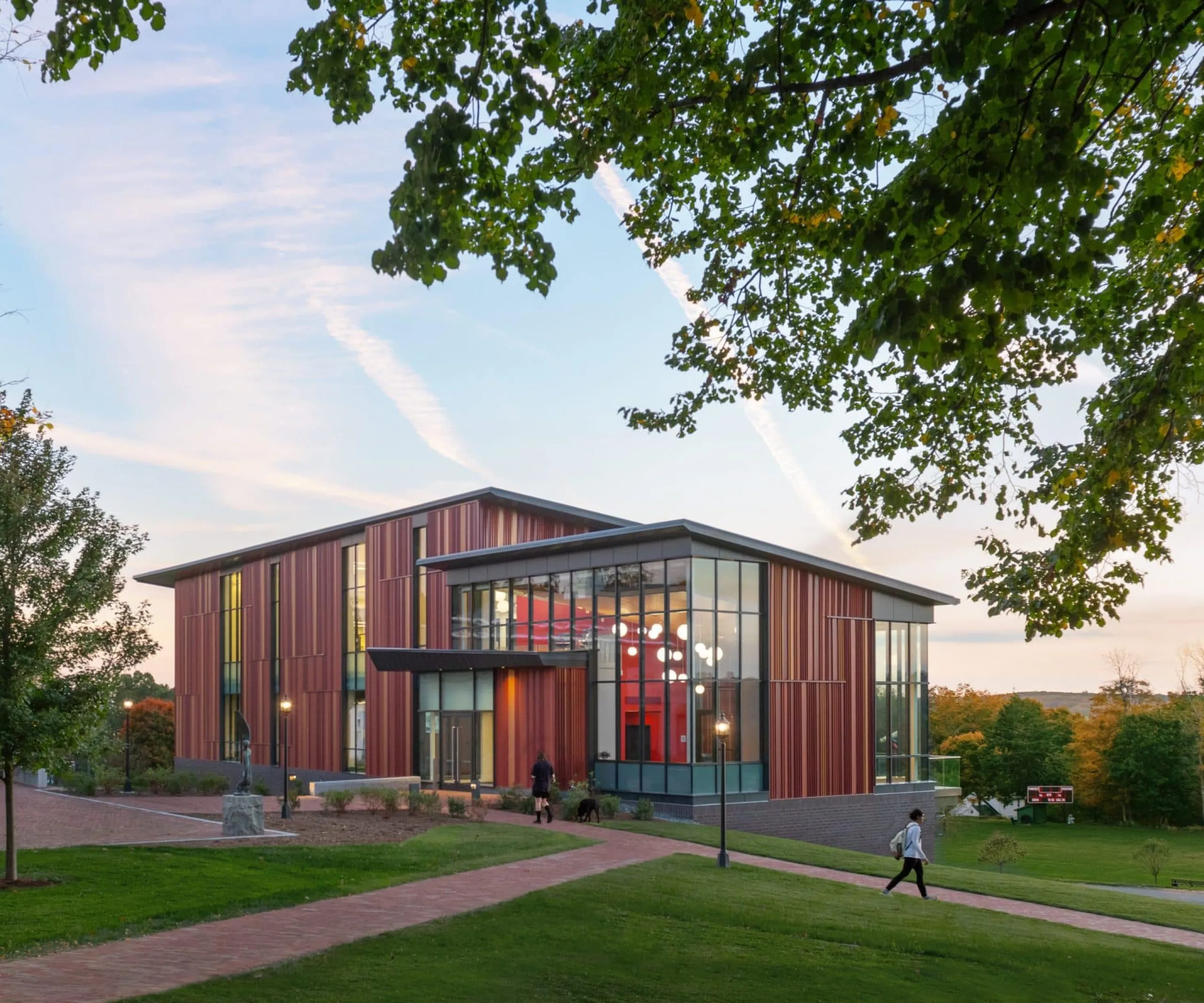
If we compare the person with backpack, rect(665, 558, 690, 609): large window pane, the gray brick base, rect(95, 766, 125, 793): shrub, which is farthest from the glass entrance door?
the person with backpack

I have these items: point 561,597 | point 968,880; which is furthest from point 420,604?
point 968,880

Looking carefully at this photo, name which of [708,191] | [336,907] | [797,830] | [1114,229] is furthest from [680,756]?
[1114,229]

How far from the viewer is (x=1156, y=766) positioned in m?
62.8

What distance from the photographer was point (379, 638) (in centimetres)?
4166

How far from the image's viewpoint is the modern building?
96.9ft

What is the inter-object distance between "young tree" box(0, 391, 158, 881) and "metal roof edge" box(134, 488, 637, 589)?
16.1m

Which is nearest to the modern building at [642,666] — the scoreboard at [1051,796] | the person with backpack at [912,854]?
the person with backpack at [912,854]

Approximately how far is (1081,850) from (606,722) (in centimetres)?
3011

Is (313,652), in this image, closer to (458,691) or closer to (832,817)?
(458,691)

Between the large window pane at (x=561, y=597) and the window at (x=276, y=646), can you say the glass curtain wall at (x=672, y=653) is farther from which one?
the window at (x=276, y=646)

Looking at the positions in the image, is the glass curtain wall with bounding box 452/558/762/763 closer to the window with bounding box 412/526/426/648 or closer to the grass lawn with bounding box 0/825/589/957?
the grass lawn with bounding box 0/825/589/957

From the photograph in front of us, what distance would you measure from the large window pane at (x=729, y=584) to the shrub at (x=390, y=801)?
8.89 metres

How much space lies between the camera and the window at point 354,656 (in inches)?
1649

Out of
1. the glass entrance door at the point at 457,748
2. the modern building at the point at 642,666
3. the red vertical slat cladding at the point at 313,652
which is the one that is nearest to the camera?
the modern building at the point at 642,666
